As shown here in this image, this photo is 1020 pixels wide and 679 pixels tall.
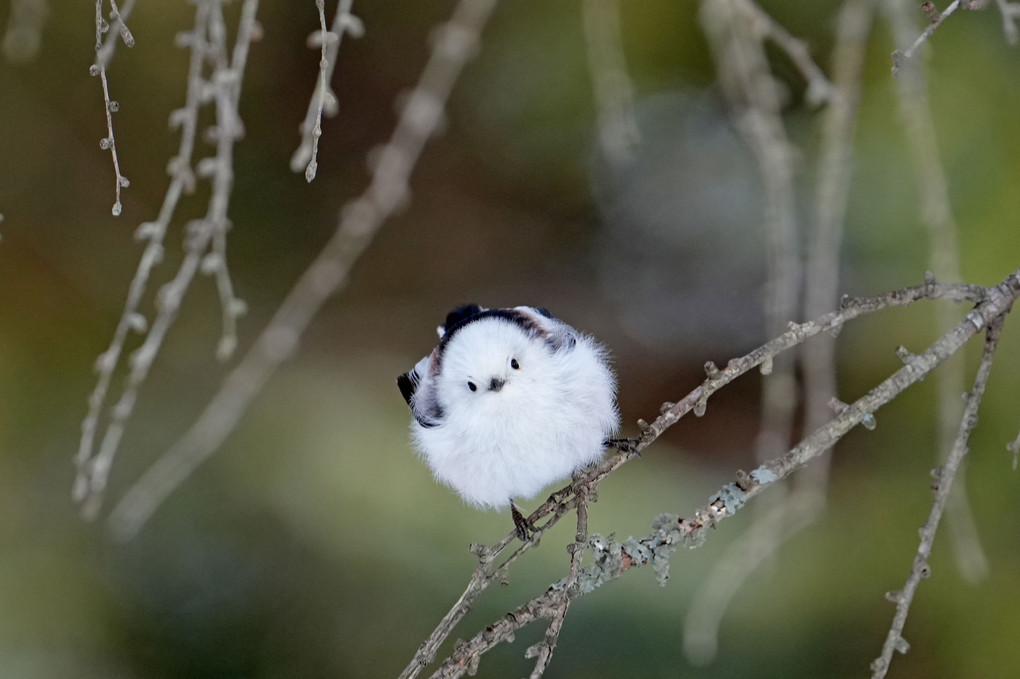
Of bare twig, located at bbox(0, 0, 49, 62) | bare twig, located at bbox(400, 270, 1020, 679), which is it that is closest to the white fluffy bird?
bare twig, located at bbox(400, 270, 1020, 679)

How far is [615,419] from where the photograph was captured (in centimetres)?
115

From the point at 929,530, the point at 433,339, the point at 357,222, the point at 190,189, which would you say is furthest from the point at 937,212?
the point at 433,339

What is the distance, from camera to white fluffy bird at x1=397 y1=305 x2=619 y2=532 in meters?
1.08

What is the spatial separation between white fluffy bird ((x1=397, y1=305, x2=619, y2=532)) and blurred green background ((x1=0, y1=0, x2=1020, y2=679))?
0.78 m

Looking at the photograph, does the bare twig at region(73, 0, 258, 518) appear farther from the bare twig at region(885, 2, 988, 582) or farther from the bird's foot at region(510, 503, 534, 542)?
the bare twig at region(885, 2, 988, 582)

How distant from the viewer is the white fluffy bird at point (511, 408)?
1.08m

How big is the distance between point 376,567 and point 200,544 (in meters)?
0.42

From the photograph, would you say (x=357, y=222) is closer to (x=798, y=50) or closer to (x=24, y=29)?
(x=798, y=50)

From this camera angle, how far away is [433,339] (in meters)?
2.06

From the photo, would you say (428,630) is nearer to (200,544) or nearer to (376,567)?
(376,567)

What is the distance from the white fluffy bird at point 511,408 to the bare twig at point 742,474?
0.14m

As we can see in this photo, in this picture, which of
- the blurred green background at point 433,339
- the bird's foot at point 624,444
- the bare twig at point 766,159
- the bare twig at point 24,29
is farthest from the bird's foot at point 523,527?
the bare twig at point 24,29

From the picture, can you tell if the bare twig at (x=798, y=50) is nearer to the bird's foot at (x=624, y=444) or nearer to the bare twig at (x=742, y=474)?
the bare twig at (x=742, y=474)

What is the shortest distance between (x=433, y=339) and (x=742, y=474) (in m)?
1.27
